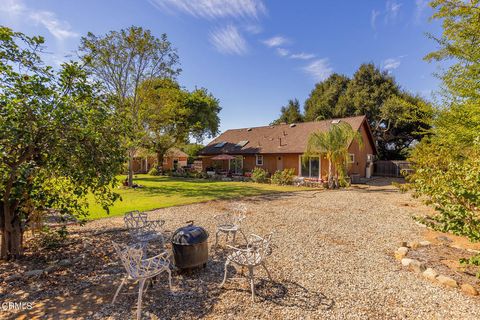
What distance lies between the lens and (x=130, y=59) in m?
16.8

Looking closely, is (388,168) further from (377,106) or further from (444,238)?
(444,238)

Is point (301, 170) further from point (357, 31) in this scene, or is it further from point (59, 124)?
point (59, 124)

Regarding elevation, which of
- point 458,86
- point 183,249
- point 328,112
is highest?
point 328,112

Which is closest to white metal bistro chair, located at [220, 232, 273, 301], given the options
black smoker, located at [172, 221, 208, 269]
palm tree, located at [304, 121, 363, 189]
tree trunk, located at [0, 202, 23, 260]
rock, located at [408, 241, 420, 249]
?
black smoker, located at [172, 221, 208, 269]

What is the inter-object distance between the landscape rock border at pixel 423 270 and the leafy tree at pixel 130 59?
50.3 ft

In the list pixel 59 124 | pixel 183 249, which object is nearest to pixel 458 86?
pixel 183 249

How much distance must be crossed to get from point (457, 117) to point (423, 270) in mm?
3350

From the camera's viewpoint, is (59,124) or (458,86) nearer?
(59,124)

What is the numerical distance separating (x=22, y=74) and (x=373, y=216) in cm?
1126

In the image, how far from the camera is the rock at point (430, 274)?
14.1 ft

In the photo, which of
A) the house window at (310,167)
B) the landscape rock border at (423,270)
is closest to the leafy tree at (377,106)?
the house window at (310,167)

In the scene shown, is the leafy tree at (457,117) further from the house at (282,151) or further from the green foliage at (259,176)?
the green foliage at (259,176)

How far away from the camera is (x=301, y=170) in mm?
19844

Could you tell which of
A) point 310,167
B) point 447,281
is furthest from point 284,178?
point 447,281
